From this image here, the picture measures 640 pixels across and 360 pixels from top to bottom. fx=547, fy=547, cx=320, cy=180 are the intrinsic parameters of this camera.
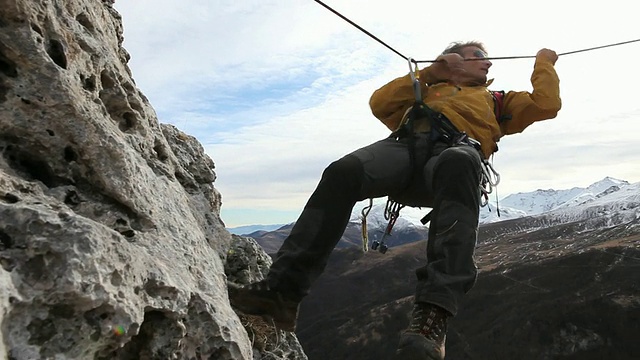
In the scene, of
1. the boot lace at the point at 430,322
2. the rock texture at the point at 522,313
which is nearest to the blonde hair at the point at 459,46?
the boot lace at the point at 430,322

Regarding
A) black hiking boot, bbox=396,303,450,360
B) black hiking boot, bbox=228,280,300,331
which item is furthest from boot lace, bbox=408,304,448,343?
black hiking boot, bbox=228,280,300,331

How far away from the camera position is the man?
185 inches

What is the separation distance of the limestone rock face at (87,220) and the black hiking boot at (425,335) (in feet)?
4.32

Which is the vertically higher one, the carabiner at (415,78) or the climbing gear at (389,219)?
the carabiner at (415,78)

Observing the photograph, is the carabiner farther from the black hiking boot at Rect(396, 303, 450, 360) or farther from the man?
the black hiking boot at Rect(396, 303, 450, 360)

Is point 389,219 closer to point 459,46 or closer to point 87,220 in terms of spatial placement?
Result: point 459,46

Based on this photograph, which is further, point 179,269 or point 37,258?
point 179,269

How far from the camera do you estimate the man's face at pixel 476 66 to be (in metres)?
6.77

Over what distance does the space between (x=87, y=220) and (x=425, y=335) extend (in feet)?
9.15

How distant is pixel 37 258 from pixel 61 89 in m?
1.55

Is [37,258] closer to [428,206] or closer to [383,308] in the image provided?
[428,206]

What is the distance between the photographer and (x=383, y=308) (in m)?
112

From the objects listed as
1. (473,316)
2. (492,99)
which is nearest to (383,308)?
(473,316)

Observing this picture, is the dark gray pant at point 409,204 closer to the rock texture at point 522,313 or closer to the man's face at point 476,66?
the man's face at point 476,66
